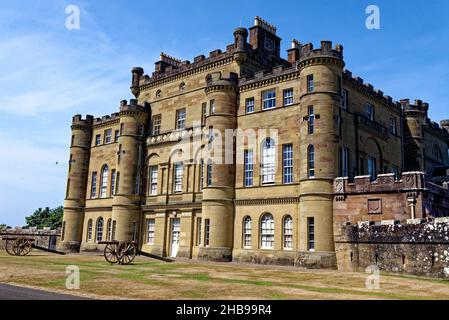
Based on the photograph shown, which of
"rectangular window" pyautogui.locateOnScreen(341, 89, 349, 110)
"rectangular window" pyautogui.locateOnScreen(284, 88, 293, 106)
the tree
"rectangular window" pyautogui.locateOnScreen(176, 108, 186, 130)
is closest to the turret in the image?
"rectangular window" pyautogui.locateOnScreen(176, 108, 186, 130)

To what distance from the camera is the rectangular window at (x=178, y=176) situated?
3778cm

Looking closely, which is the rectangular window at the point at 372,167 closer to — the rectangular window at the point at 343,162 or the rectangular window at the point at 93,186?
the rectangular window at the point at 343,162

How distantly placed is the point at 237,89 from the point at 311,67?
7.05 m

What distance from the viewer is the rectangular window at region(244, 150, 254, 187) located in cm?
3284

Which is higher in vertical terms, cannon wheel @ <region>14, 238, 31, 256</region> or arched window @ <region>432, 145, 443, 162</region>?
arched window @ <region>432, 145, 443, 162</region>

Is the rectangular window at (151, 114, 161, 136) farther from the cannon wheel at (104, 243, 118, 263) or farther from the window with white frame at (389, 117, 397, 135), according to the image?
the window with white frame at (389, 117, 397, 135)

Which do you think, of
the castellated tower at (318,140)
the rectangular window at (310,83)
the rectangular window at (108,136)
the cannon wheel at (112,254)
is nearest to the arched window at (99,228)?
the rectangular window at (108,136)

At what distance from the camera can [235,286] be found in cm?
1559

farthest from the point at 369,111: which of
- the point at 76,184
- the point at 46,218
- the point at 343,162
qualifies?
the point at 46,218

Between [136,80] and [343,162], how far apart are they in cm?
2367

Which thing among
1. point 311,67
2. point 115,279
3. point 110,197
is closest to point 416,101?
point 311,67

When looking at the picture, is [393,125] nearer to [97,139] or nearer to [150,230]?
[150,230]

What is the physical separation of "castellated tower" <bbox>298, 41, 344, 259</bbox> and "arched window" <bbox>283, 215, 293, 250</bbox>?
4.72 feet
